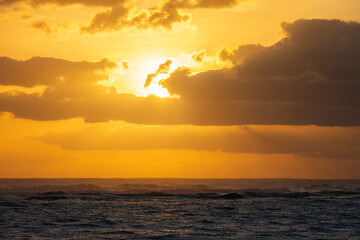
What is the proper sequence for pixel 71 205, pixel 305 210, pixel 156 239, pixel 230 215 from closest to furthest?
pixel 156 239
pixel 230 215
pixel 305 210
pixel 71 205

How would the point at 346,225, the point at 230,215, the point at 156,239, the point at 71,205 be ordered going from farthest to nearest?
1. the point at 71,205
2. the point at 230,215
3. the point at 346,225
4. the point at 156,239

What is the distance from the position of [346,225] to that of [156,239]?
1910cm

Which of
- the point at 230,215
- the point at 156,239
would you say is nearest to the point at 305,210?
the point at 230,215

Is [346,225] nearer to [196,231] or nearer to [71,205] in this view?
[196,231]

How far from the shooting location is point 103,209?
61.1 meters

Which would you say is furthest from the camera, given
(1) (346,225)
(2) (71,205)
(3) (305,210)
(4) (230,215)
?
(2) (71,205)

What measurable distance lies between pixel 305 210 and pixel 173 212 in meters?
16.5

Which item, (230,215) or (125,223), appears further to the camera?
(230,215)

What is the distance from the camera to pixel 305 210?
60.3 meters

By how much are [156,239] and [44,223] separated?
46.4 ft

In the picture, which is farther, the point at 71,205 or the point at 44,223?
the point at 71,205

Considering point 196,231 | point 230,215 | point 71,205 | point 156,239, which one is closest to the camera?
point 156,239

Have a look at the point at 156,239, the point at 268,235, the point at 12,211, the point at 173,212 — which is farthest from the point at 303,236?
the point at 12,211

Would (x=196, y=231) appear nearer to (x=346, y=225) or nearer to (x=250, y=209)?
(x=346, y=225)
